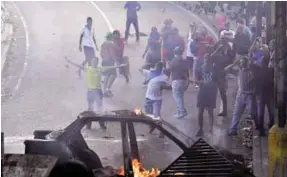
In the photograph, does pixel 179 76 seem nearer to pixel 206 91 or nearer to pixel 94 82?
pixel 206 91

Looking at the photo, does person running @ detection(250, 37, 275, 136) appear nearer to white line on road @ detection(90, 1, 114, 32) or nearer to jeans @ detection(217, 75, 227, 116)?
jeans @ detection(217, 75, 227, 116)

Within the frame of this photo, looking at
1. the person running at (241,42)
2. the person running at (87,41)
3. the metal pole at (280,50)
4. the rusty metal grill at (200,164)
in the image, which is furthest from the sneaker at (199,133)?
the person running at (87,41)

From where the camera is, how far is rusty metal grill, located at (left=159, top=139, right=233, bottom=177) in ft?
29.2

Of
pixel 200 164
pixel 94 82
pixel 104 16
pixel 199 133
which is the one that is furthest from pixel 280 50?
pixel 104 16

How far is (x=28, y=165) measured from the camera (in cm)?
866

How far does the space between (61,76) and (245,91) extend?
23.6 feet

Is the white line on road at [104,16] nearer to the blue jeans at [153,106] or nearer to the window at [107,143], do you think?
the blue jeans at [153,106]

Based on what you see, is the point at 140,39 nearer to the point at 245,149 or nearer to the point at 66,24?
the point at 66,24

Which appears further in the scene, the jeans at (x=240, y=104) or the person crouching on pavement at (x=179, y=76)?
the person crouching on pavement at (x=179, y=76)

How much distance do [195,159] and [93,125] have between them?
539 centimetres

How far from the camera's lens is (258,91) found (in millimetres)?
13438

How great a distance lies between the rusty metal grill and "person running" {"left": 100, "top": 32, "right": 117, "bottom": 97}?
737 cm

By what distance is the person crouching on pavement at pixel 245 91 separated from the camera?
13156 mm

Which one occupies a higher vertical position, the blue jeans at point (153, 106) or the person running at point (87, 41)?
the person running at point (87, 41)
